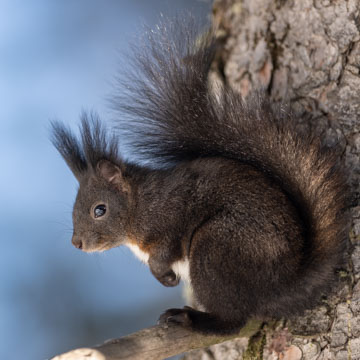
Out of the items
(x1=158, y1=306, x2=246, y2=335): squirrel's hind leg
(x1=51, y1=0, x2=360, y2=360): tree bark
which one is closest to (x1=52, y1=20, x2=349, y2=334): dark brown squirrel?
(x1=158, y1=306, x2=246, y2=335): squirrel's hind leg

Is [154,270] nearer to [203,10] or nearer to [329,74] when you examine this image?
[329,74]

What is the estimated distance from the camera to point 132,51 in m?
1.79

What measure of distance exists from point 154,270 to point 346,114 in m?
0.88

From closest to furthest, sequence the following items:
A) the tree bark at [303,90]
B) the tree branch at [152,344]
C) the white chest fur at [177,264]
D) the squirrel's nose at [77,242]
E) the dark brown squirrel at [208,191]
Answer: the tree branch at [152,344] < the dark brown squirrel at [208,191] < the tree bark at [303,90] < the white chest fur at [177,264] < the squirrel's nose at [77,242]

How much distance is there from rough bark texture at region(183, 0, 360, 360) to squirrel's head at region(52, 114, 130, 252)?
0.57 meters

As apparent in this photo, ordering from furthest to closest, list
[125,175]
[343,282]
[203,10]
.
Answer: [203,10] → [125,175] → [343,282]

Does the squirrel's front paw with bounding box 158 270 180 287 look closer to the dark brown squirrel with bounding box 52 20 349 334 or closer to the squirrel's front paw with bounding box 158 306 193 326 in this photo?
the dark brown squirrel with bounding box 52 20 349 334

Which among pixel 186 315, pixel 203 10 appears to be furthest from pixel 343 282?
pixel 203 10

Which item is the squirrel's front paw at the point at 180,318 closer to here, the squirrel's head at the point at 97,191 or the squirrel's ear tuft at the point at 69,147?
the squirrel's head at the point at 97,191

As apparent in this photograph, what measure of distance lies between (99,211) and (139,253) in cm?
22

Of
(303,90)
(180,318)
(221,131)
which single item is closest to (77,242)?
(180,318)

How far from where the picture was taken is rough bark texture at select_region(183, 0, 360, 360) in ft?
5.65

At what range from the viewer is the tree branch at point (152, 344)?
4.26 feet

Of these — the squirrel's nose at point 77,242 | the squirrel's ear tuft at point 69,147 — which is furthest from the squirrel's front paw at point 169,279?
the squirrel's ear tuft at point 69,147
